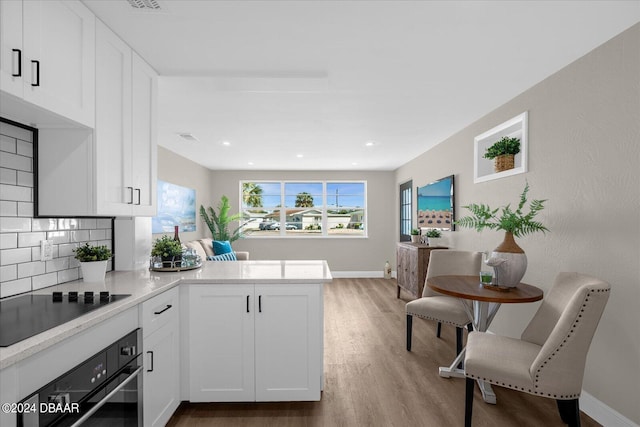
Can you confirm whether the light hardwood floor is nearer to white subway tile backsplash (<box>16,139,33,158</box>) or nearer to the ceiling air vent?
white subway tile backsplash (<box>16,139,33,158</box>)

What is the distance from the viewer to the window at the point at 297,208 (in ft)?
23.0

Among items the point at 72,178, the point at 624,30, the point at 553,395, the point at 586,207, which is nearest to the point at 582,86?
the point at 624,30

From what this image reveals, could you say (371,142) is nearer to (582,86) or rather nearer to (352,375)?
(582,86)

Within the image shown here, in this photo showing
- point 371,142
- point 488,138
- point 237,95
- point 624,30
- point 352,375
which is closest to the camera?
point 624,30

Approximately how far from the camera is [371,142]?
448 centimetres

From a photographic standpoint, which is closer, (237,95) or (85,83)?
(85,83)

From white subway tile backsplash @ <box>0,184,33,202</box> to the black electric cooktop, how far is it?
1.60ft

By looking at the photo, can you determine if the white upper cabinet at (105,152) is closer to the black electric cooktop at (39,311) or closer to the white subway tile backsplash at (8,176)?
the white subway tile backsplash at (8,176)

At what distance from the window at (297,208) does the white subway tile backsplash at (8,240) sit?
533 cm

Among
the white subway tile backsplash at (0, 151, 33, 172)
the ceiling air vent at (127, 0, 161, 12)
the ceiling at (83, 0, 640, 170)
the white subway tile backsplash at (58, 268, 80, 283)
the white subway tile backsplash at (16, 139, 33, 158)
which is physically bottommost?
the white subway tile backsplash at (58, 268, 80, 283)

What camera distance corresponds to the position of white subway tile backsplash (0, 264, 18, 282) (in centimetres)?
158

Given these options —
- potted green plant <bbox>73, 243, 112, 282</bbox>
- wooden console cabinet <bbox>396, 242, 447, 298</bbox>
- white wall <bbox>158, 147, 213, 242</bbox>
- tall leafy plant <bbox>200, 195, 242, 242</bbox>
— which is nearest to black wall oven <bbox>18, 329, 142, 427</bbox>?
potted green plant <bbox>73, 243, 112, 282</bbox>

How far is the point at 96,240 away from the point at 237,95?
1.54m

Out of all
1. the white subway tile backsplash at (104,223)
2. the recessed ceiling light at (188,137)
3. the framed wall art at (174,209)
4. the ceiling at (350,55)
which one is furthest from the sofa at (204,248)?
the white subway tile backsplash at (104,223)
